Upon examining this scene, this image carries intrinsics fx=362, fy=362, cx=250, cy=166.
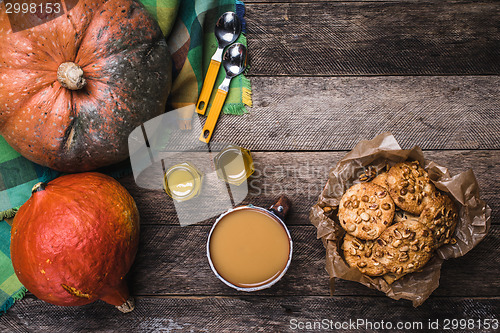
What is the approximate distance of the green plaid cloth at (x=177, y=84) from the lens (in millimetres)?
1308

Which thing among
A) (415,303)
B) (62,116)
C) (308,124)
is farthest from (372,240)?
(62,116)

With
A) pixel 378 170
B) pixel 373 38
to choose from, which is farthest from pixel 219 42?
pixel 378 170

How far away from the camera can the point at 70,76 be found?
1047mm

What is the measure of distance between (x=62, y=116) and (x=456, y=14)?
1472 mm

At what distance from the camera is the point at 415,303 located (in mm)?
1155

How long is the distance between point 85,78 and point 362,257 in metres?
1.03

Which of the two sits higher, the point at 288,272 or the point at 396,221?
the point at 396,221

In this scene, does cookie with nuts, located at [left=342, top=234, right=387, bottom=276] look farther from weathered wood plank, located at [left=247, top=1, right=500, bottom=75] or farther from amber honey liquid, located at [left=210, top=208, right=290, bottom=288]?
weathered wood plank, located at [left=247, top=1, right=500, bottom=75]

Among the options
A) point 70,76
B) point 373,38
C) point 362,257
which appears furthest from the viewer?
point 373,38

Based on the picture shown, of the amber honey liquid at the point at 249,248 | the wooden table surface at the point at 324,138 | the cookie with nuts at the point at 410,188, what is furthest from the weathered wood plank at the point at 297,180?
the cookie with nuts at the point at 410,188

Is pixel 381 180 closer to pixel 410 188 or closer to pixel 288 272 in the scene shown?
pixel 410 188

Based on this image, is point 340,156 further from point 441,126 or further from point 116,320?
point 116,320

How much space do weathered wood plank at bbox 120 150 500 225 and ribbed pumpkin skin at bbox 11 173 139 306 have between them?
0.19 metres

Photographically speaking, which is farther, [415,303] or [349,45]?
[349,45]
